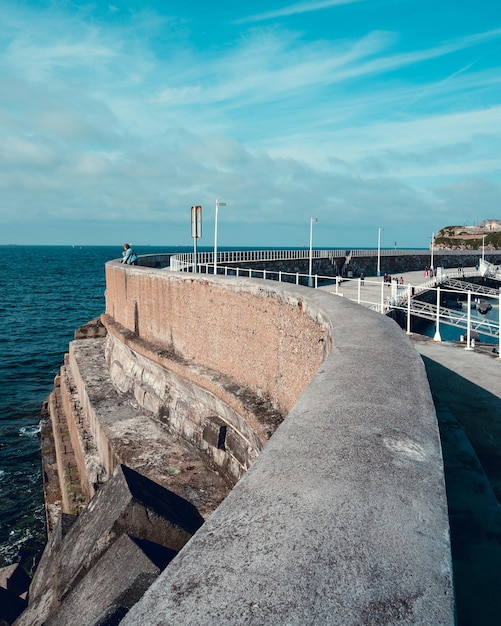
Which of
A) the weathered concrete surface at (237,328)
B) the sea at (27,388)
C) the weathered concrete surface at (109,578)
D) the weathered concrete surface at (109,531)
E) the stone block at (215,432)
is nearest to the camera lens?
the weathered concrete surface at (109,578)

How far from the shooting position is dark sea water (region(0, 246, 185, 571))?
33.5 ft

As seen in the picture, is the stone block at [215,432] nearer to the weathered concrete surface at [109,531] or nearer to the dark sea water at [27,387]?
the weathered concrete surface at [109,531]

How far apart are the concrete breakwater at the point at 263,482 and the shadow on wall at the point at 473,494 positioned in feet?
1.64

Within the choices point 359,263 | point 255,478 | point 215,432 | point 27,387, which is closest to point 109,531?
point 255,478

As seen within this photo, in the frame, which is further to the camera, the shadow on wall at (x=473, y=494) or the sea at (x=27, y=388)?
the sea at (x=27, y=388)

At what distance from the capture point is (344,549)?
1.46 meters

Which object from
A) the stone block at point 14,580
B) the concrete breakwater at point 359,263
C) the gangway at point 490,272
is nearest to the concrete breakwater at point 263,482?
the stone block at point 14,580

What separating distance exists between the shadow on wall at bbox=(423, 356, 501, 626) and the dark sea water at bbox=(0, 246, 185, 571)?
8.01 meters

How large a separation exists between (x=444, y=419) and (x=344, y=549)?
9.40 ft

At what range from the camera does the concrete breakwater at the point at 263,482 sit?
1.34 metres

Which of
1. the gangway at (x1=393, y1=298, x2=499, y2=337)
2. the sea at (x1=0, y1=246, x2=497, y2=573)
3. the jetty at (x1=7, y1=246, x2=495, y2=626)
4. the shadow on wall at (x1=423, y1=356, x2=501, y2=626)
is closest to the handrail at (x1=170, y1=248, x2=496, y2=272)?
the sea at (x1=0, y1=246, x2=497, y2=573)

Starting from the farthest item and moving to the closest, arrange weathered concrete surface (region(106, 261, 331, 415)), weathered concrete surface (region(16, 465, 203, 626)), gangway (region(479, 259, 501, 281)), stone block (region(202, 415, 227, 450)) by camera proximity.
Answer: gangway (region(479, 259, 501, 281)), stone block (region(202, 415, 227, 450)), weathered concrete surface (region(106, 261, 331, 415)), weathered concrete surface (region(16, 465, 203, 626))

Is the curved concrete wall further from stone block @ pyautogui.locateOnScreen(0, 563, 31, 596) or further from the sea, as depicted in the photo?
the sea

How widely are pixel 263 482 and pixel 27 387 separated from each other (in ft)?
64.4
